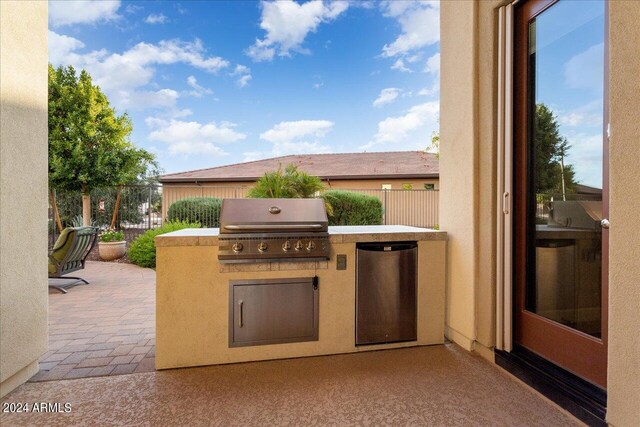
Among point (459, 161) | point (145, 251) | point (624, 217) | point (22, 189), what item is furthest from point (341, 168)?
point (624, 217)

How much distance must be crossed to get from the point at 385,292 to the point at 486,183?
1.22 m

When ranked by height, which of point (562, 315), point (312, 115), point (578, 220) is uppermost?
point (312, 115)

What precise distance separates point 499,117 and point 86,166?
9.54m

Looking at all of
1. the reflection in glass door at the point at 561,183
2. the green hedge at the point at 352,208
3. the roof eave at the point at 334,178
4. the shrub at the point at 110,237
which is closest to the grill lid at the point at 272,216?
the reflection in glass door at the point at 561,183

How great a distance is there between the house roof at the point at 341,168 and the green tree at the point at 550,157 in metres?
9.41

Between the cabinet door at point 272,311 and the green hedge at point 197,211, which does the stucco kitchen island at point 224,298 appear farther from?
the green hedge at point 197,211

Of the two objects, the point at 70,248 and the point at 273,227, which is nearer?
the point at 273,227

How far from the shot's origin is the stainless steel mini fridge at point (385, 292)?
8.95 ft

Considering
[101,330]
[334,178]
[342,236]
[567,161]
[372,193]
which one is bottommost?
[101,330]

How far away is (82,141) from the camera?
28.3ft

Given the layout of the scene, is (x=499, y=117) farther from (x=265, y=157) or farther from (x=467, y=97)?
(x=265, y=157)

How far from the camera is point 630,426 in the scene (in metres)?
1.45

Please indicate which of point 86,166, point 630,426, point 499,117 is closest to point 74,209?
point 86,166

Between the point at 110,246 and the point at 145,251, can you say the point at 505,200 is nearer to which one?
the point at 145,251
